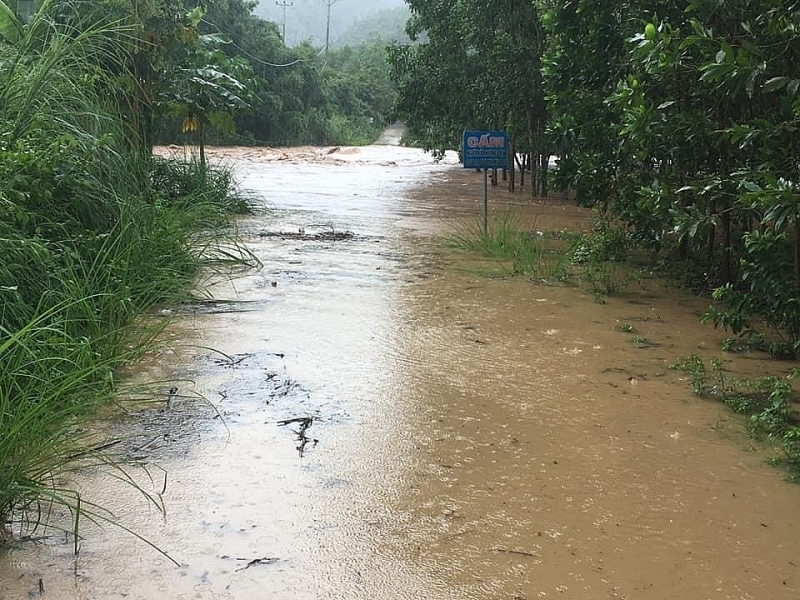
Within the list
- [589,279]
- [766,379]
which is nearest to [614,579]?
[766,379]

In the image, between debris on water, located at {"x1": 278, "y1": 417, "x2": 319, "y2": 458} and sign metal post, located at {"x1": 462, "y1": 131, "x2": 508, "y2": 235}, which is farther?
sign metal post, located at {"x1": 462, "y1": 131, "x2": 508, "y2": 235}

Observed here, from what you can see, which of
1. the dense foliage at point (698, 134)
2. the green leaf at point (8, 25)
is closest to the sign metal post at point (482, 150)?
the dense foliage at point (698, 134)

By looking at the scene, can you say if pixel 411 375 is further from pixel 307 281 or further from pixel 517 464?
pixel 307 281

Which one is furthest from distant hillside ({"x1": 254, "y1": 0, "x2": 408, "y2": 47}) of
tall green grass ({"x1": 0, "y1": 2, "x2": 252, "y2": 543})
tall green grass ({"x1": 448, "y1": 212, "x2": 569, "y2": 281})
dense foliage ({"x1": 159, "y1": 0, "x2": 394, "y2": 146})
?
tall green grass ({"x1": 0, "y1": 2, "x2": 252, "y2": 543})

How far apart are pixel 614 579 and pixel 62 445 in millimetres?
2530

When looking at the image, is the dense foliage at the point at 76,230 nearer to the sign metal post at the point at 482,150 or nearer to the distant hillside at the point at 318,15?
the sign metal post at the point at 482,150

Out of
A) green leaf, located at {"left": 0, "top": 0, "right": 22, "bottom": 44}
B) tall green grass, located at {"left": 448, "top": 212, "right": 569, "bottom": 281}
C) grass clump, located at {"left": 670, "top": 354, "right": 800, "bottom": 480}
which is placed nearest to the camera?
grass clump, located at {"left": 670, "top": 354, "right": 800, "bottom": 480}

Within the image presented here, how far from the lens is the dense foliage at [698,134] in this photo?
509 cm

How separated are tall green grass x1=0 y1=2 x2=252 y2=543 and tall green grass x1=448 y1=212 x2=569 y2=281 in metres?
3.28

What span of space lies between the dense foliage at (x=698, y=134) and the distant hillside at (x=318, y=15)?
10085 centimetres

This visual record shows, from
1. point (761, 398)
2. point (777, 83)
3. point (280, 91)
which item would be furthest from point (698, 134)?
point (280, 91)

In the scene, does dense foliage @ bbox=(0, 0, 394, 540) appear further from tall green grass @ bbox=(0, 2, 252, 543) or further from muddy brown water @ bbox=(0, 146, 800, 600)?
muddy brown water @ bbox=(0, 146, 800, 600)

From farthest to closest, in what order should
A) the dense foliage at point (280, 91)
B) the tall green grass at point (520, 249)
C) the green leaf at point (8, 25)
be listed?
the dense foliage at point (280, 91) < the tall green grass at point (520, 249) < the green leaf at point (8, 25)

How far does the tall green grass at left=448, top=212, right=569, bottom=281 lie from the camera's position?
8.88m
